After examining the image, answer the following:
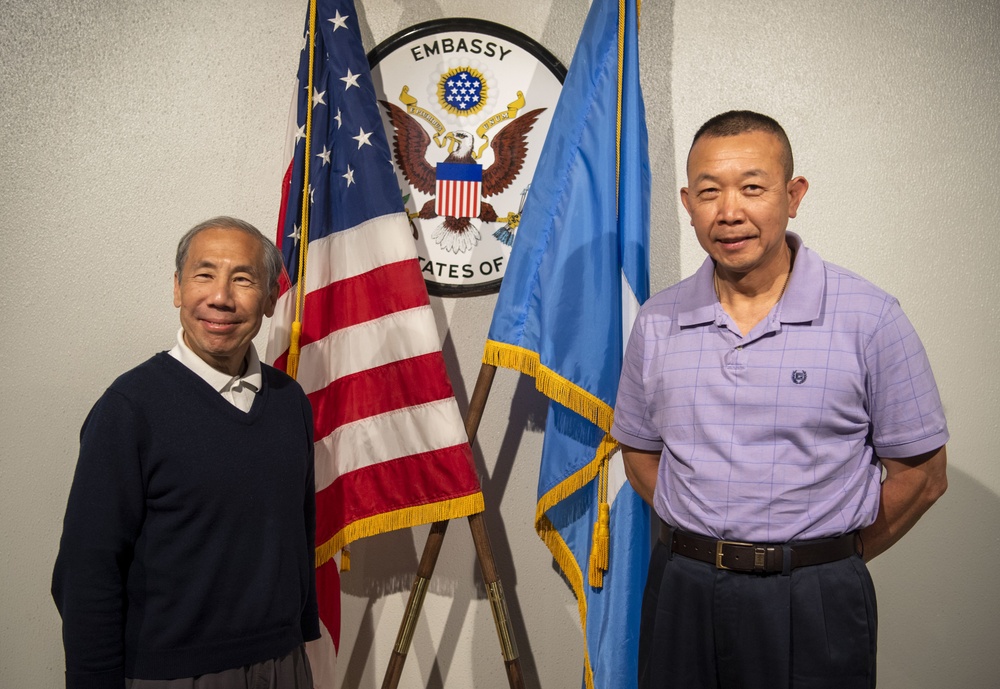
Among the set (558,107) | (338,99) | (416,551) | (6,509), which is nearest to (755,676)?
(416,551)

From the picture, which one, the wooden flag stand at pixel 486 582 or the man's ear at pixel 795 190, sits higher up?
the man's ear at pixel 795 190

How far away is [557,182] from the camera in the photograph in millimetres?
2184

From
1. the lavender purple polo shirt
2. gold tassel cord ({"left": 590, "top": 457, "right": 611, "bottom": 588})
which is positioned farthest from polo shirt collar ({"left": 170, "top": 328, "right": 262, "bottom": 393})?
gold tassel cord ({"left": 590, "top": 457, "right": 611, "bottom": 588})

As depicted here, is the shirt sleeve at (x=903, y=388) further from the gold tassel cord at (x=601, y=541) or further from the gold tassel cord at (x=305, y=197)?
the gold tassel cord at (x=305, y=197)

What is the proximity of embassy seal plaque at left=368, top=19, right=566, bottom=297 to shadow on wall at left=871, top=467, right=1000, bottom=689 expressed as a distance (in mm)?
1587

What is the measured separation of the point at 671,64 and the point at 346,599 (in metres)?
1.97

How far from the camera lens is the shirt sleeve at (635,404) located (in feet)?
5.98

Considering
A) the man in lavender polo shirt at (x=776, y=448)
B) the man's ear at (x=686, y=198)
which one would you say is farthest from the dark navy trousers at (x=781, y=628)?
the man's ear at (x=686, y=198)

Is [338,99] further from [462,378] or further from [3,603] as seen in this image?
[3,603]

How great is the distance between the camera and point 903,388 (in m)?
1.54

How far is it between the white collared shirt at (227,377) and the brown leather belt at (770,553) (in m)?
0.95

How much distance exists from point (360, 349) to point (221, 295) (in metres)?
0.67

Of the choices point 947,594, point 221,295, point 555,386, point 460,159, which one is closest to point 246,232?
point 221,295

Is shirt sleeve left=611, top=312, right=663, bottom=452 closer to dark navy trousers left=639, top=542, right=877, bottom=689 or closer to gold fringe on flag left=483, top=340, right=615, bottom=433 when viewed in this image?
gold fringe on flag left=483, top=340, right=615, bottom=433
